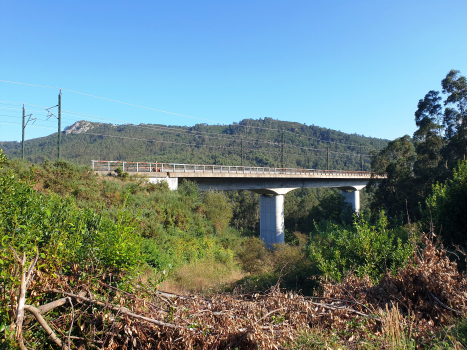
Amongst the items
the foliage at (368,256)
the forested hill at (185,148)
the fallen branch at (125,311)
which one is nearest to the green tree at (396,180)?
the foliage at (368,256)

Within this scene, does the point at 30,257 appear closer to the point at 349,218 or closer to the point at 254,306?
the point at 254,306

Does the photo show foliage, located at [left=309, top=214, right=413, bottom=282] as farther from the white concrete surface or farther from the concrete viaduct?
the concrete viaduct

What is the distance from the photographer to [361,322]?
14.6 feet

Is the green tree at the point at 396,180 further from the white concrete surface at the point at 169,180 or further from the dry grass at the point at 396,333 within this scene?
the dry grass at the point at 396,333

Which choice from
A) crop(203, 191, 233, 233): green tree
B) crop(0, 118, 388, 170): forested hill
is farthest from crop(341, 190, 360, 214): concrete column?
crop(203, 191, 233, 233): green tree

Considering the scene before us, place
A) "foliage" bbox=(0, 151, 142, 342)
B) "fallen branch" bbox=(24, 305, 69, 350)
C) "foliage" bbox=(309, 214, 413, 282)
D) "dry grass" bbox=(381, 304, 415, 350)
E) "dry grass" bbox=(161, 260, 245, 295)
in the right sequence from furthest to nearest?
1. "dry grass" bbox=(161, 260, 245, 295)
2. "foliage" bbox=(309, 214, 413, 282)
3. "dry grass" bbox=(381, 304, 415, 350)
4. "foliage" bbox=(0, 151, 142, 342)
5. "fallen branch" bbox=(24, 305, 69, 350)

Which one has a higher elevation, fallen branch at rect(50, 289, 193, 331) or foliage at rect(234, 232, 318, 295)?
fallen branch at rect(50, 289, 193, 331)

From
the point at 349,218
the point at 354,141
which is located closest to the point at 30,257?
the point at 349,218

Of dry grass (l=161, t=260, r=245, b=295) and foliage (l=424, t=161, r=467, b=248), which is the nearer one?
foliage (l=424, t=161, r=467, b=248)

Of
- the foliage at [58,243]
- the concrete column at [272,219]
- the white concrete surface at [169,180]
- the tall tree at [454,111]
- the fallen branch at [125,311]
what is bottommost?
the concrete column at [272,219]

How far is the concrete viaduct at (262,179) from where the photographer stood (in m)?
24.0

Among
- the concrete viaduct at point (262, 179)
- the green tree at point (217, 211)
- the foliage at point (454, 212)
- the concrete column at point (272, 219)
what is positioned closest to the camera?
the foliage at point (454, 212)

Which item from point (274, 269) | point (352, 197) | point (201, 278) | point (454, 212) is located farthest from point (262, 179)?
point (352, 197)

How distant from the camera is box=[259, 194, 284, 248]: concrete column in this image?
116 ft
